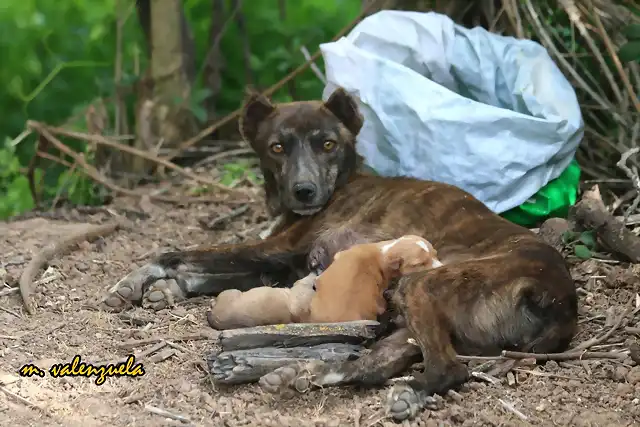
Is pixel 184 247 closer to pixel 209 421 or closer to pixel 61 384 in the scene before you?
pixel 61 384

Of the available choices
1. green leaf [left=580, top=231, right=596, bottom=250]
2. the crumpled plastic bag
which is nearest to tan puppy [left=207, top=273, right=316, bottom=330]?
the crumpled plastic bag

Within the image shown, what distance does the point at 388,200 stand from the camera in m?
3.71

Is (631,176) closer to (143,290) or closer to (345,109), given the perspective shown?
(345,109)

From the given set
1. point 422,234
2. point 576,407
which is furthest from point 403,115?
point 576,407

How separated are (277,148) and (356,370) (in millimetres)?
1492

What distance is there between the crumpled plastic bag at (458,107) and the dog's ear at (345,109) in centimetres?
29

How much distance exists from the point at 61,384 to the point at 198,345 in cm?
55

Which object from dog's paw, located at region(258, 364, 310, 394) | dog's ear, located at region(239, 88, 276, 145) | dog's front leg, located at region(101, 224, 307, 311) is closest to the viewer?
dog's paw, located at region(258, 364, 310, 394)

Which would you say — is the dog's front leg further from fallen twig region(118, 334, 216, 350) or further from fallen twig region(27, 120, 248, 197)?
fallen twig region(27, 120, 248, 197)

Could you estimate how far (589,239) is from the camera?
3779 millimetres

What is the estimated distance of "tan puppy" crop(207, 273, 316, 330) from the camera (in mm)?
3062

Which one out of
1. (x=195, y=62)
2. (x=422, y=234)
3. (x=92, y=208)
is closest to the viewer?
(x=422, y=234)

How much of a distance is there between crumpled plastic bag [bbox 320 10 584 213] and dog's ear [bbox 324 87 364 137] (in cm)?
29

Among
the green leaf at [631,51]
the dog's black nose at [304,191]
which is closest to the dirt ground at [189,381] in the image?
the dog's black nose at [304,191]
